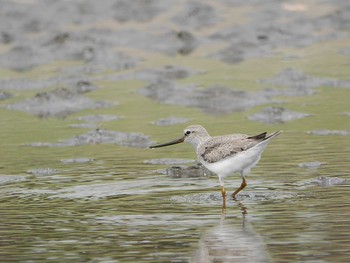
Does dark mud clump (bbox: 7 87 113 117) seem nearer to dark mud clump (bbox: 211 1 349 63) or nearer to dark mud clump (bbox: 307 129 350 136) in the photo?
dark mud clump (bbox: 307 129 350 136)

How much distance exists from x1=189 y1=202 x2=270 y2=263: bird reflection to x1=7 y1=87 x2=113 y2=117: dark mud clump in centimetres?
979

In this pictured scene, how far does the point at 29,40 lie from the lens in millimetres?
28547

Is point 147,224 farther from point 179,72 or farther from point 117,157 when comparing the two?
point 179,72

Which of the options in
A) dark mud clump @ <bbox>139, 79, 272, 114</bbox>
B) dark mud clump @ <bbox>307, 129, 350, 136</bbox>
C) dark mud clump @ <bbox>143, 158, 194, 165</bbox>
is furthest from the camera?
dark mud clump @ <bbox>139, 79, 272, 114</bbox>

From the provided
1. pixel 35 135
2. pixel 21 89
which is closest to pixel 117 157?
pixel 35 135

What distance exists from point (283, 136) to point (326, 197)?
193 inches

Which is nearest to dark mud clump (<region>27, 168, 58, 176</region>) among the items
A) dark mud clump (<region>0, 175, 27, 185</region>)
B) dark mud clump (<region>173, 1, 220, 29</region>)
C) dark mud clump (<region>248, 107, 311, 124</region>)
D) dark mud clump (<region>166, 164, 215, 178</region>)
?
dark mud clump (<region>0, 175, 27, 185</region>)

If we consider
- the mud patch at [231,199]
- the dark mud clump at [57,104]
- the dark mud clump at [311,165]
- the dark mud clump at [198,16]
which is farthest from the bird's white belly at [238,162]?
the dark mud clump at [198,16]

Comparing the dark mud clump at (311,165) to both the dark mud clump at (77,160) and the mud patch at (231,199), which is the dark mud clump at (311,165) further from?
the dark mud clump at (77,160)

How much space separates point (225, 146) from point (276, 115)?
6188mm

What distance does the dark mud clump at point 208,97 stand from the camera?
2052 cm

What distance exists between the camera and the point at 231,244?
10328 millimetres

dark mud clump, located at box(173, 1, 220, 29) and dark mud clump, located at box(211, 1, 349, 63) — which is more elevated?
dark mud clump, located at box(173, 1, 220, 29)

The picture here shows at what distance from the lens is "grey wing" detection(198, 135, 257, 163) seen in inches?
503
